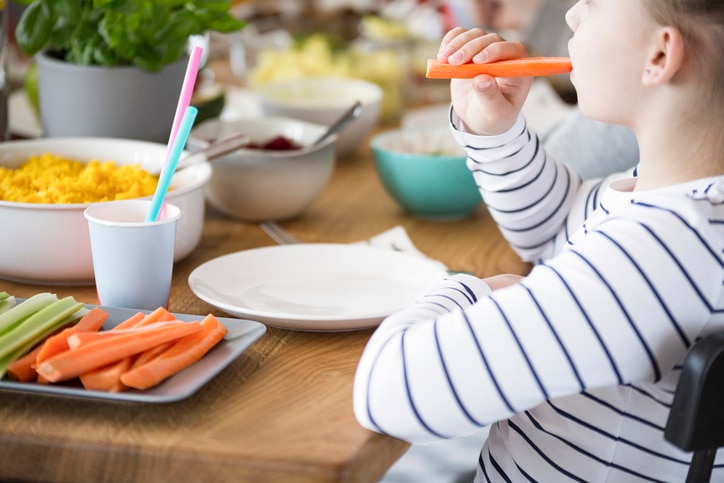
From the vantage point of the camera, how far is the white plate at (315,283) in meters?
1.07

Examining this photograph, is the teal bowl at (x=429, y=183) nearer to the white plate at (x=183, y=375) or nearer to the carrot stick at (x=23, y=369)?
the white plate at (x=183, y=375)

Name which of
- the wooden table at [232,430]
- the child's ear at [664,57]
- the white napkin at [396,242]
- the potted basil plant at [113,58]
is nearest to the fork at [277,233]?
the white napkin at [396,242]

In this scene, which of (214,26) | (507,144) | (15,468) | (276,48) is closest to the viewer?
(15,468)

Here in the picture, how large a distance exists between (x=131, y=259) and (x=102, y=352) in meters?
0.18

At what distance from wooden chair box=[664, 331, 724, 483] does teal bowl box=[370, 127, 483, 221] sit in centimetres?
72

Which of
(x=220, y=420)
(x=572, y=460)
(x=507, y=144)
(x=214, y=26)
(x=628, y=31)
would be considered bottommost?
(x=572, y=460)

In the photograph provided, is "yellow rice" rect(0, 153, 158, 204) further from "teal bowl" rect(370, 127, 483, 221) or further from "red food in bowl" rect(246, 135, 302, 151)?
"teal bowl" rect(370, 127, 483, 221)

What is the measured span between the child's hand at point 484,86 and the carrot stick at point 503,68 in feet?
0.04

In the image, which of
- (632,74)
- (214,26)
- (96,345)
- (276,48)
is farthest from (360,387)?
(276,48)

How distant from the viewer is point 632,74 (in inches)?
35.6

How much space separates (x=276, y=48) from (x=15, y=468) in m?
1.69

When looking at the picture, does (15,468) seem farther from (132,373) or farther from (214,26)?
(214,26)

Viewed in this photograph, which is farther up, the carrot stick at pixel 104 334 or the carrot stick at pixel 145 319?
the carrot stick at pixel 104 334

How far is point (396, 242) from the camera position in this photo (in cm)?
141
